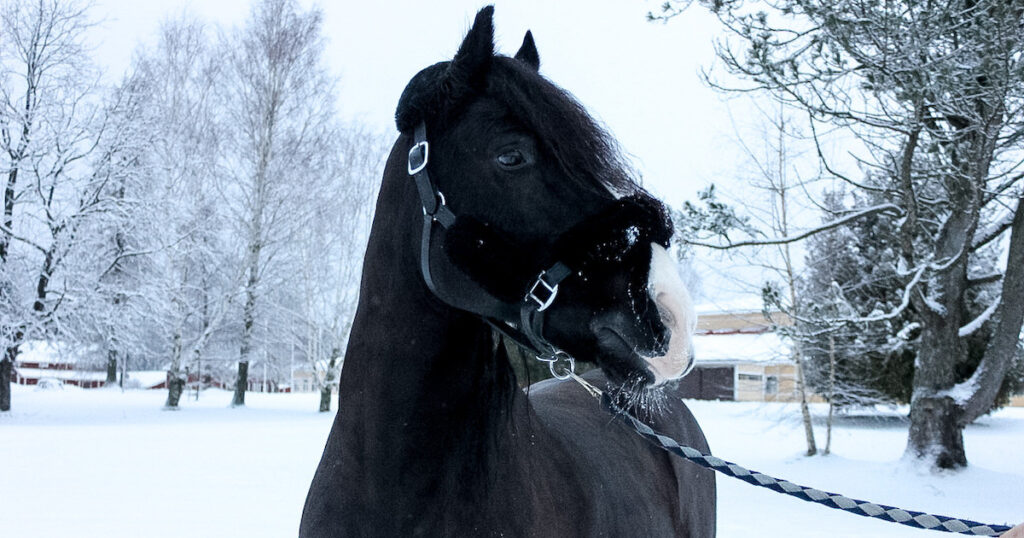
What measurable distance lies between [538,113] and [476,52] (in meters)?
0.24

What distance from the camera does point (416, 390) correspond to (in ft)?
5.69

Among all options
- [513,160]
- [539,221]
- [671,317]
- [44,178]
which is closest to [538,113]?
[513,160]

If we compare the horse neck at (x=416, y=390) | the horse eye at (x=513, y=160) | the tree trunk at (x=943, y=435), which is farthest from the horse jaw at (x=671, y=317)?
the tree trunk at (x=943, y=435)

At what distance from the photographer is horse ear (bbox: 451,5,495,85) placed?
1.73m

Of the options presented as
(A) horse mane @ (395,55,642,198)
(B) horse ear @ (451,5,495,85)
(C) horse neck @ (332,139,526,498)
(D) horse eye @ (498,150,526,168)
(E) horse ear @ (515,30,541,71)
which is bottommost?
(C) horse neck @ (332,139,526,498)

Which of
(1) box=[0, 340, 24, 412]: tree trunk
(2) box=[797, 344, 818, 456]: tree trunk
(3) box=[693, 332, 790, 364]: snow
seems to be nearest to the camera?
(2) box=[797, 344, 818, 456]: tree trunk

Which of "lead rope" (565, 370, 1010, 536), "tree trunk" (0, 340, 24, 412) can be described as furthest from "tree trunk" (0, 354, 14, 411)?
"lead rope" (565, 370, 1010, 536)

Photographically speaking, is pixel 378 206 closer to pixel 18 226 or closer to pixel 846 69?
pixel 846 69

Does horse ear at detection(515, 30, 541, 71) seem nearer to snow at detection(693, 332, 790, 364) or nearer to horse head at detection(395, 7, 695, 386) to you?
horse head at detection(395, 7, 695, 386)

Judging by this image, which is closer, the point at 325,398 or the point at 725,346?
the point at 325,398

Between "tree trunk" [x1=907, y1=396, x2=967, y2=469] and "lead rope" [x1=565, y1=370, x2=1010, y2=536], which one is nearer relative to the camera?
"lead rope" [x1=565, y1=370, x2=1010, y2=536]

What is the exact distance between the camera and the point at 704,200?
32.2 feet

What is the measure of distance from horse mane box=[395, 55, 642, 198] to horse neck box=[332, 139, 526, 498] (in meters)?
0.19

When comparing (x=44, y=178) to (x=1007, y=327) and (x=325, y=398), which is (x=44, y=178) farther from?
(x=1007, y=327)
